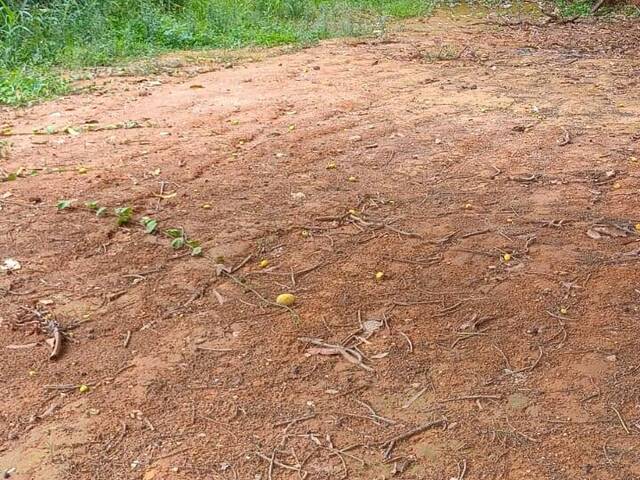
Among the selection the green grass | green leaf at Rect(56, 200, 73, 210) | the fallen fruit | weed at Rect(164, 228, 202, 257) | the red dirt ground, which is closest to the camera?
the red dirt ground

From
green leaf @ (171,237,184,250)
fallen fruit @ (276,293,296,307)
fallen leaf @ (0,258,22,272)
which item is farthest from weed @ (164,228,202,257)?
A: fallen leaf @ (0,258,22,272)

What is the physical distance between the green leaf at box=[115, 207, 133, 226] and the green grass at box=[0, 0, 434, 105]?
2532 millimetres

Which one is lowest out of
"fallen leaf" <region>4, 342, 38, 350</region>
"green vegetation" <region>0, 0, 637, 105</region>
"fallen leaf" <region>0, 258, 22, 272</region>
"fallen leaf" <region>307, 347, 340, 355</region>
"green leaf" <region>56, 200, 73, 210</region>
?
"green vegetation" <region>0, 0, 637, 105</region>

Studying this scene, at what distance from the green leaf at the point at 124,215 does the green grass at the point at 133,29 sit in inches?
99.7

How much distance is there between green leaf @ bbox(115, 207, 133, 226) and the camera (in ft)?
11.1

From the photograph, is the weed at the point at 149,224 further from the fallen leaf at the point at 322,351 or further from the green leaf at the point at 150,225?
the fallen leaf at the point at 322,351

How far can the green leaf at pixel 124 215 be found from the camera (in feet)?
11.1

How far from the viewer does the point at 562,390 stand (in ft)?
7.50

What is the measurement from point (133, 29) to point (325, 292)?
222 inches

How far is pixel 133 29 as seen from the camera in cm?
762

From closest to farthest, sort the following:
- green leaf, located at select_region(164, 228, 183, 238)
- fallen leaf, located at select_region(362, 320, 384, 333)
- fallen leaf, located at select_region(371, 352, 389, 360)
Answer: fallen leaf, located at select_region(371, 352, 389, 360) → fallen leaf, located at select_region(362, 320, 384, 333) → green leaf, located at select_region(164, 228, 183, 238)

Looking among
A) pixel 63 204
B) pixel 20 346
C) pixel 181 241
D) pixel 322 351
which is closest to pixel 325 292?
pixel 322 351

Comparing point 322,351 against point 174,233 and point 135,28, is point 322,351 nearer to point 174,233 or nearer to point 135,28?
point 174,233

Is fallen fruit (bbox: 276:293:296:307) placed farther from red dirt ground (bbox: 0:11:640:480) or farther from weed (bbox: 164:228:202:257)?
weed (bbox: 164:228:202:257)
